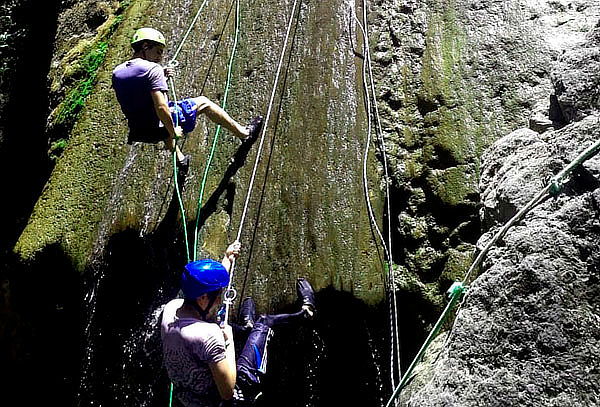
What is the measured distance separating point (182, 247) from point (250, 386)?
1.68m

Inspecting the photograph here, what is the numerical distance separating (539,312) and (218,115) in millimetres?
3383

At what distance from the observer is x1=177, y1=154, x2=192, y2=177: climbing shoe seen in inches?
250

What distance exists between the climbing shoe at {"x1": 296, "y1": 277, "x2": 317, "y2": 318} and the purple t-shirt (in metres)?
1.75

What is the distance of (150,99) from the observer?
562 centimetres

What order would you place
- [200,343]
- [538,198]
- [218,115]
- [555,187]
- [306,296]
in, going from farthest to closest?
1. [218,115]
2. [306,296]
3. [200,343]
4. [538,198]
5. [555,187]

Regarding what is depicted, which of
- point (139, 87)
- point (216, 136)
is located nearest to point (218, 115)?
point (216, 136)

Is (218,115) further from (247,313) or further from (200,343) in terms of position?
(200,343)

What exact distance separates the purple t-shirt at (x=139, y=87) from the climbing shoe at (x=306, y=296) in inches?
69.0

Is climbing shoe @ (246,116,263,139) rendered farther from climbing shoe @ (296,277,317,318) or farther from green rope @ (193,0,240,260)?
climbing shoe @ (296,277,317,318)

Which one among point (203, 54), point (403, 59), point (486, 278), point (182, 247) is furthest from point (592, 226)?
point (203, 54)

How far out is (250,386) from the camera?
4926 millimetres

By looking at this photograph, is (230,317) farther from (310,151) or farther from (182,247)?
(310,151)

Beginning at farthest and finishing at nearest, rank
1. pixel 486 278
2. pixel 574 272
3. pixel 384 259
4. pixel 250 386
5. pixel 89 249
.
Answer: pixel 89 249 → pixel 384 259 → pixel 250 386 → pixel 486 278 → pixel 574 272

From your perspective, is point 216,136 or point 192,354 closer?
point 192,354
